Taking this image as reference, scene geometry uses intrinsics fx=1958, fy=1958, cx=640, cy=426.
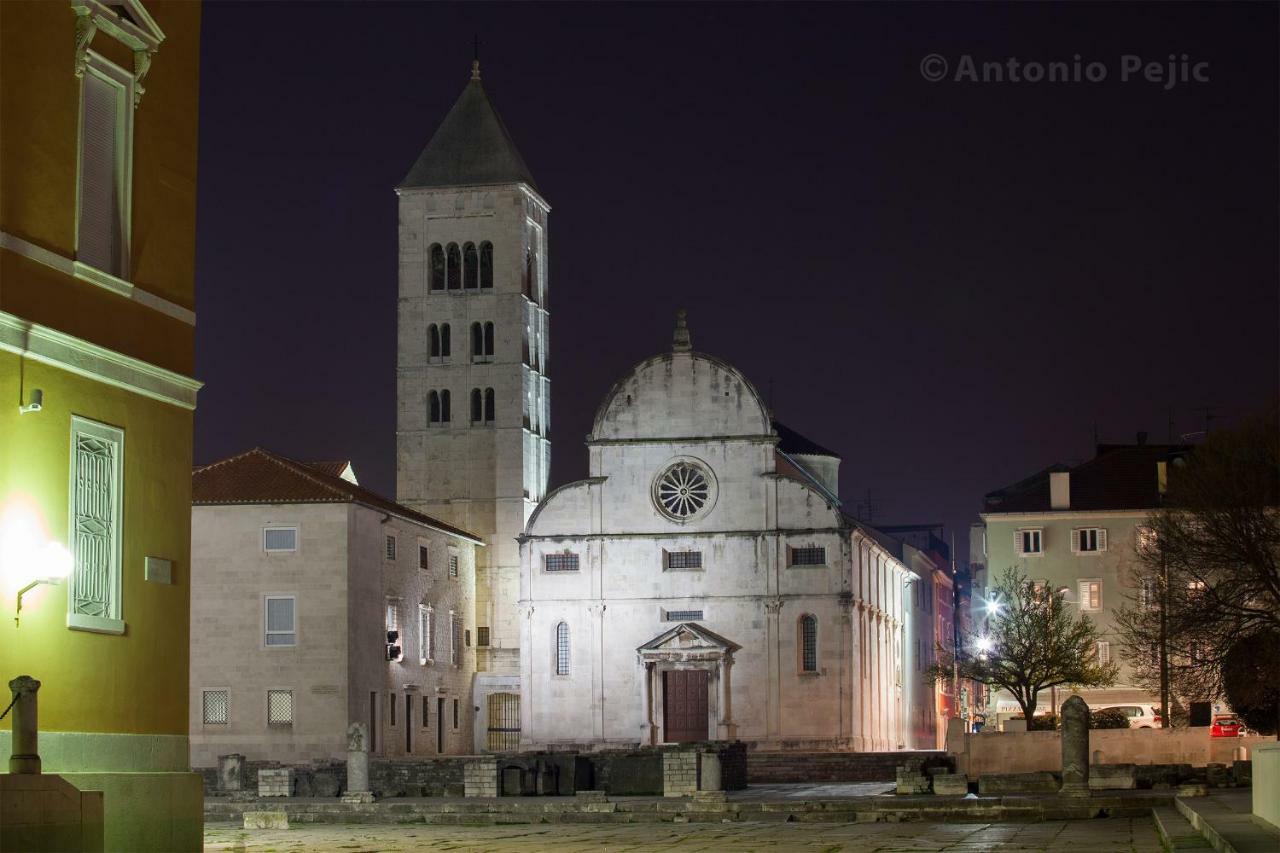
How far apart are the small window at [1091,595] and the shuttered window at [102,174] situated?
189 ft

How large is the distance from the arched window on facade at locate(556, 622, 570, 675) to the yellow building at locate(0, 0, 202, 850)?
4860 centimetres

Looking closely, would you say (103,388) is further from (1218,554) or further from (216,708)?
(216,708)

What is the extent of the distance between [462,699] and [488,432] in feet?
37.9

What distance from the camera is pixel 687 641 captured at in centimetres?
6675

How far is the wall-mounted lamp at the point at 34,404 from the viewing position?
17.3 m

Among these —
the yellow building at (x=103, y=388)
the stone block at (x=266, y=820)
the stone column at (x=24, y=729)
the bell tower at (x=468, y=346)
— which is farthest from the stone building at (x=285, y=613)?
the stone column at (x=24, y=729)

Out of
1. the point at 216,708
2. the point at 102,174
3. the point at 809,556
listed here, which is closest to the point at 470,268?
the point at 809,556

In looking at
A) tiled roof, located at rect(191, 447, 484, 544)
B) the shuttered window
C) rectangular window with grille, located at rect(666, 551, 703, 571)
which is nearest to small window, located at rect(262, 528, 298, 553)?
tiled roof, located at rect(191, 447, 484, 544)

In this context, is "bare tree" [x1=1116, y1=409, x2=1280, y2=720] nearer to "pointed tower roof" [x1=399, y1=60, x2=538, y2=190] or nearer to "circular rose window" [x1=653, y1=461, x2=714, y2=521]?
"circular rose window" [x1=653, y1=461, x2=714, y2=521]

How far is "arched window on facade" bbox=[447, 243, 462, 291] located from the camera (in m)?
79.1

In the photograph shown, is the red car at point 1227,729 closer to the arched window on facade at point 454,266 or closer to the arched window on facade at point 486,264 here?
the arched window on facade at point 486,264

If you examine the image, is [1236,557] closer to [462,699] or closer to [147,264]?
[462,699]

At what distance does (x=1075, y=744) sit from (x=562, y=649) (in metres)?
31.5

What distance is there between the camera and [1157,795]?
38.3 m
